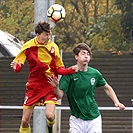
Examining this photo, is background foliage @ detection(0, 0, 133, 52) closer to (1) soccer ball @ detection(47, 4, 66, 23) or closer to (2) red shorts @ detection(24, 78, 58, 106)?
(1) soccer ball @ detection(47, 4, 66, 23)

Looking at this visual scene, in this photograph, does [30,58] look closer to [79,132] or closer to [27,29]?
[79,132]

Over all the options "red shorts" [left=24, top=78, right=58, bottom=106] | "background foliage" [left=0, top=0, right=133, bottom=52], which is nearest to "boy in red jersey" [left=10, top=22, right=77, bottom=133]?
"red shorts" [left=24, top=78, right=58, bottom=106]

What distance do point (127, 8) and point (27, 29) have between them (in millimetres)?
6900

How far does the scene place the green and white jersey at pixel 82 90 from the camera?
7.75 m

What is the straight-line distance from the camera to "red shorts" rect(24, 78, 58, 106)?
8.56 m

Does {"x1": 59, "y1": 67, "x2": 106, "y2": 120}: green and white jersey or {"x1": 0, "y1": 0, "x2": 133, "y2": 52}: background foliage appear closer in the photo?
{"x1": 59, "y1": 67, "x2": 106, "y2": 120}: green and white jersey

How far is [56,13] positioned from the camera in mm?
9219

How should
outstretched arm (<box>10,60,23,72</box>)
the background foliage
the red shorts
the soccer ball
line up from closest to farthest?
outstretched arm (<box>10,60,23,72</box>) → the red shorts → the soccer ball → the background foliage

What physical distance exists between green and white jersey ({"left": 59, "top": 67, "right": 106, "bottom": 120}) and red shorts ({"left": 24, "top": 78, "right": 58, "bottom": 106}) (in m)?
0.75

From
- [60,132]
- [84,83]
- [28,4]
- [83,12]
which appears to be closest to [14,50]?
[60,132]

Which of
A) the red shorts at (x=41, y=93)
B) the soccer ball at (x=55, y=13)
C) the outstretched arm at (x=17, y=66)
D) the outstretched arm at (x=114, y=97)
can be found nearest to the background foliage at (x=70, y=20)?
the soccer ball at (x=55, y=13)

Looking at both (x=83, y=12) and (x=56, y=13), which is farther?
(x=83, y=12)

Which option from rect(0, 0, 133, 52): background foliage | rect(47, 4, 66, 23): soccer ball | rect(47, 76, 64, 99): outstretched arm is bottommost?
rect(47, 76, 64, 99): outstretched arm

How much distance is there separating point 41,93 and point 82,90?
3.34 ft
